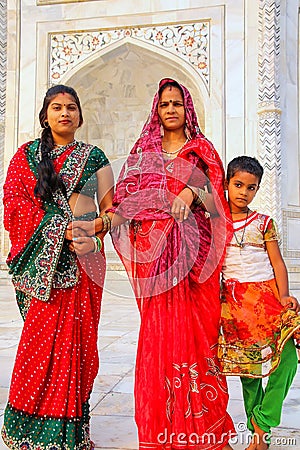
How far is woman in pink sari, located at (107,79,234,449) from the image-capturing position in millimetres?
1427

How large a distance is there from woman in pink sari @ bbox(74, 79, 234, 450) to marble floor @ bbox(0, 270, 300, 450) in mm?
162

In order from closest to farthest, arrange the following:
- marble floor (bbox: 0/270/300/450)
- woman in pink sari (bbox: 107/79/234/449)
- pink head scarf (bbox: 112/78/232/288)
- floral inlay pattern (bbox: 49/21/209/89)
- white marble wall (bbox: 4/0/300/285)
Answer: woman in pink sari (bbox: 107/79/234/449)
pink head scarf (bbox: 112/78/232/288)
marble floor (bbox: 0/270/300/450)
white marble wall (bbox: 4/0/300/285)
floral inlay pattern (bbox: 49/21/209/89)

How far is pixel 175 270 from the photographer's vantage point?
4.85ft

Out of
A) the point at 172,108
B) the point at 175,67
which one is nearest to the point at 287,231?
the point at 175,67

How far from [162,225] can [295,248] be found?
5.54 meters

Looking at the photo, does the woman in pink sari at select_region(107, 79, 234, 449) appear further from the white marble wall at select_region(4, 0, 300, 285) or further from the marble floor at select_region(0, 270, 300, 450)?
the white marble wall at select_region(4, 0, 300, 285)

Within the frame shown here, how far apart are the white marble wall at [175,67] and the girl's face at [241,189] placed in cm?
507

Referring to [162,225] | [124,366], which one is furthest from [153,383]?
[124,366]

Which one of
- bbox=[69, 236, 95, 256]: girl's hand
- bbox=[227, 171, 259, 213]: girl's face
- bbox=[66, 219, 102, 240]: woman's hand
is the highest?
bbox=[227, 171, 259, 213]: girl's face

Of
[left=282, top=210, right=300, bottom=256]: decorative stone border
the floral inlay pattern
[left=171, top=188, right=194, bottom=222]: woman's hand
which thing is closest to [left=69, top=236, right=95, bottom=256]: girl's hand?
[left=171, top=188, right=194, bottom=222]: woman's hand

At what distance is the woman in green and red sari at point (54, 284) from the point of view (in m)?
1.48

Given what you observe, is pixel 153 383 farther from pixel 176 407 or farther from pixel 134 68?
pixel 134 68

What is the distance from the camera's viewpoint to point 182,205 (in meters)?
1.49

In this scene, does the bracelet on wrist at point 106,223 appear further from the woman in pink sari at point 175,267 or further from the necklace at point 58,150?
the necklace at point 58,150
